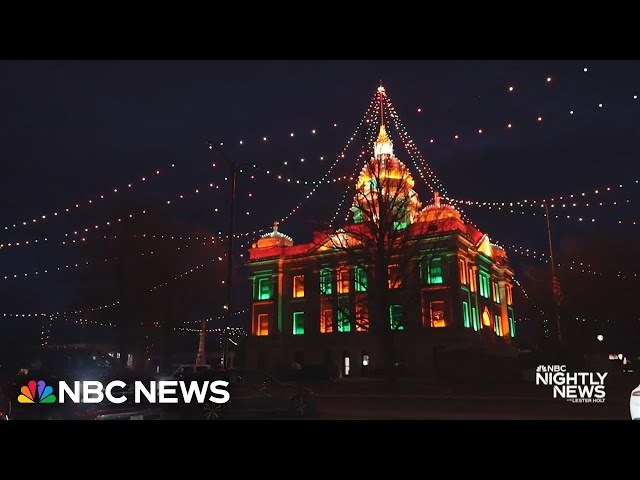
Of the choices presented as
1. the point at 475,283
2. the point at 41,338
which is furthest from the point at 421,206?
the point at 41,338

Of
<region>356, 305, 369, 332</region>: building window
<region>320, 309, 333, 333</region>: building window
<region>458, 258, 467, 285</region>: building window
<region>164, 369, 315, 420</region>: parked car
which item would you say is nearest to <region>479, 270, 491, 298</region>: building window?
<region>458, 258, 467, 285</region>: building window

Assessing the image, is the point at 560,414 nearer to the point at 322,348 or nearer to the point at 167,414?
the point at 167,414

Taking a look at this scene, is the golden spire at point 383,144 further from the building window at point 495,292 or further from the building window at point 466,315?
the building window at point 466,315

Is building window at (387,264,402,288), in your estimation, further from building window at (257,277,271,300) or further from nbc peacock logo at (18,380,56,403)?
building window at (257,277,271,300)

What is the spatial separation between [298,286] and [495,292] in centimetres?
2123

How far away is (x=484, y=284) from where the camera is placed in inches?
2293

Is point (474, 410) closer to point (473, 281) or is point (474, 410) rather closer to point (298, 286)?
point (473, 281)

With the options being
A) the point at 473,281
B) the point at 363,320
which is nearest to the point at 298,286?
the point at 473,281

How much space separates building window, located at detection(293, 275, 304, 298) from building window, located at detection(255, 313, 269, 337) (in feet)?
12.8

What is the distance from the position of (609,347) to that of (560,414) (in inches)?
1369

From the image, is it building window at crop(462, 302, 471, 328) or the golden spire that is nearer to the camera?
building window at crop(462, 302, 471, 328)

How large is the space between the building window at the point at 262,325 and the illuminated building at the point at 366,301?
104mm

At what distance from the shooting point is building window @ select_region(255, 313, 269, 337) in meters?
59.7
